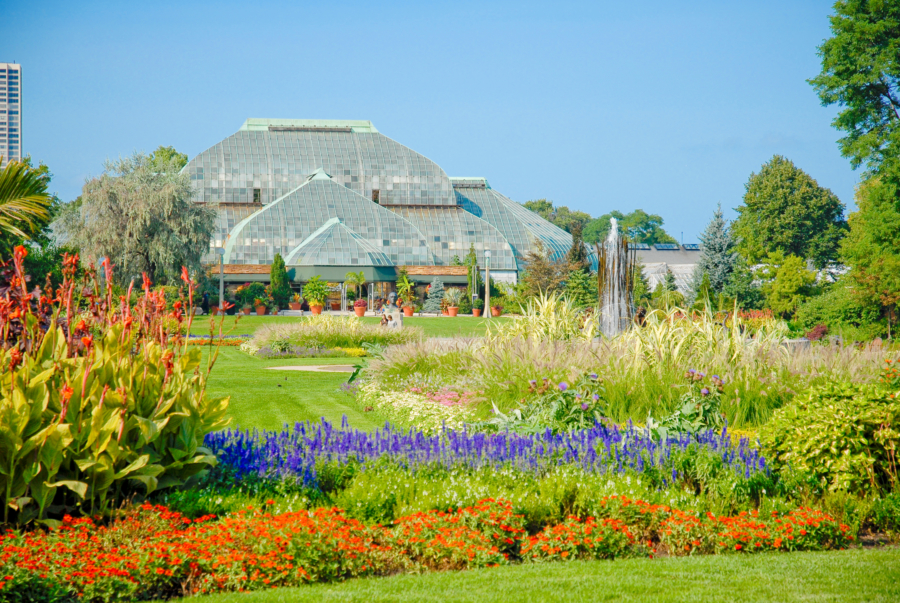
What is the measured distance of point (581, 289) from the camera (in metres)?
36.1

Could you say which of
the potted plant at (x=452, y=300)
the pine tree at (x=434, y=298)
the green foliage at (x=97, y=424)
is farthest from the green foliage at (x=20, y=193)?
the pine tree at (x=434, y=298)

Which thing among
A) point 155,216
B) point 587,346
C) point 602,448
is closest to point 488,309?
point 155,216

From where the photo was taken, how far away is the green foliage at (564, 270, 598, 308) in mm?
35031

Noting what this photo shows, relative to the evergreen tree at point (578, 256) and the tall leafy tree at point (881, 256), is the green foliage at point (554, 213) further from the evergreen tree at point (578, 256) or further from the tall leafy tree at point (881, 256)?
the tall leafy tree at point (881, 256)

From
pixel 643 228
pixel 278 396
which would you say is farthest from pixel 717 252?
pixel 643 228

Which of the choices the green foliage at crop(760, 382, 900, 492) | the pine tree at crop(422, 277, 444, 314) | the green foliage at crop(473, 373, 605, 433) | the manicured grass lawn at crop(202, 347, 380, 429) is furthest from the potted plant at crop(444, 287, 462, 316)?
the green foliage at crop(760, 382, 900, 492)

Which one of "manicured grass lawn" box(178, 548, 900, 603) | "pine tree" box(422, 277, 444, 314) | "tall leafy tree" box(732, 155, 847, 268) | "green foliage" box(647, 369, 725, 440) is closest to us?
"manicured grass lawn" box(178, 548, 900, 603)

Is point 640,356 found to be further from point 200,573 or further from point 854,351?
point 200,573

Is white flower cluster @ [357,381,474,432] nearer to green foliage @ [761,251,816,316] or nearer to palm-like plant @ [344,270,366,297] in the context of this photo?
green foliage @ [761,251,816,316]

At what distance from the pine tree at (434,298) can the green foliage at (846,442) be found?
37.8 metres

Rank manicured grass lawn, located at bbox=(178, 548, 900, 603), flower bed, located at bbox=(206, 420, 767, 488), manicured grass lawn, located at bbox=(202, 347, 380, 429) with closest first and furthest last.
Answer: manicured grass lawn, located at bbox=(178, 548, 900, 603), flower bed, located at bbox=(206, 420, 767, 488), manicured grass lawn, located at bbox=(202, 347, 380, 429)

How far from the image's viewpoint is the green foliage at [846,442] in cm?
600

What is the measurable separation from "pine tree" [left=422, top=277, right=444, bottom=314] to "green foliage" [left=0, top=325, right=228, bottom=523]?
1524 inches

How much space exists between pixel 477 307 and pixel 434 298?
13.9 ft
